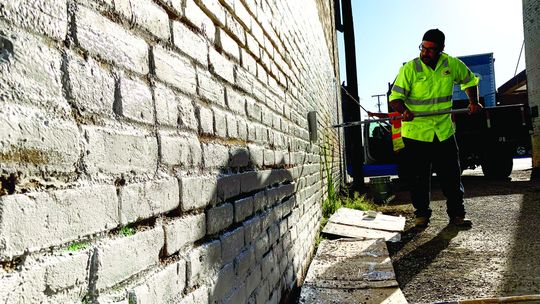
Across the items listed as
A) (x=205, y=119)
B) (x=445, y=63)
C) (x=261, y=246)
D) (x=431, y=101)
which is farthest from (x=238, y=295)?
(x=445, y=63)

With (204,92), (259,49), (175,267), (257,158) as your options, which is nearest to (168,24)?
(204,92)

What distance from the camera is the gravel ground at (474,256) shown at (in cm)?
252

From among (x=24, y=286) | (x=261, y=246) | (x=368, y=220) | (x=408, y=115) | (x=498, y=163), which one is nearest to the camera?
(x=24, y=286)

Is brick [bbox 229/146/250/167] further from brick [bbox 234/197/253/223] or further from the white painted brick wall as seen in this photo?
brick [bbox 234/197/253/223]

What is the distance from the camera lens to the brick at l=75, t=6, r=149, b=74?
0.81m

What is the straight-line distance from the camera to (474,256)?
3.20 meters

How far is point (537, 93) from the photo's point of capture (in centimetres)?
961

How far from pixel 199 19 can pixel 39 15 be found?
2.32ft

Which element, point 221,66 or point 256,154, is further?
point 256,154

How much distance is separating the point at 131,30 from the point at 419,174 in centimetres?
393

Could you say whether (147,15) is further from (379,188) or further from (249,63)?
(379,188)

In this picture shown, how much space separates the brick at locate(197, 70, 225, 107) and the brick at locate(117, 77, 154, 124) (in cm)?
31

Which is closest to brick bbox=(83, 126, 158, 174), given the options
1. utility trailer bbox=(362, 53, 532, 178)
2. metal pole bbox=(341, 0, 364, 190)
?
utility trailer bbox=(362, 53, 532, 178)

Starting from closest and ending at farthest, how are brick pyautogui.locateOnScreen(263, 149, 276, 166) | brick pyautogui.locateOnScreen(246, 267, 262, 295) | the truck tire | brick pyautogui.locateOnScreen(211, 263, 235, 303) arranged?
brick pyautogui.locateOnScreen(211, 263, 235, 303)
brick pyautogui.locateOnScreen(246, 267, 262, 295)
brick pyautogui.locateOnScreen(263, 149, 276, 166)
the truck tire
